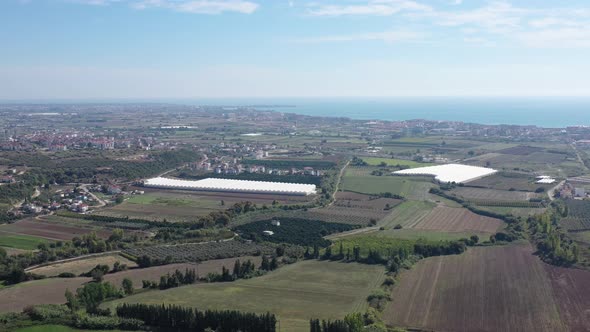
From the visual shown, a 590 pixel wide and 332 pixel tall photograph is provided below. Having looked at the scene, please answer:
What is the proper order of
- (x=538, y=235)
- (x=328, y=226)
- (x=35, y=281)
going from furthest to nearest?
(x=328, y=226)
(x=538, y=235)
(x=35, y=281)

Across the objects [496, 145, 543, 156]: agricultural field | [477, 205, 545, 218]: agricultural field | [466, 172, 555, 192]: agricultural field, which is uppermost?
[496, 145, 543, 156]: agricultural field

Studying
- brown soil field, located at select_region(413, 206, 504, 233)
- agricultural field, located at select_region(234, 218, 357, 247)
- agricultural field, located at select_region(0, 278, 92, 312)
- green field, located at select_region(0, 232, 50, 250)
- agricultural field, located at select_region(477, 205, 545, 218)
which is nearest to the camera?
agricultural field, located at select_region(0, 278, 92, 312)

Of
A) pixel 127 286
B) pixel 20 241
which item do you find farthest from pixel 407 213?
pixel 20 241

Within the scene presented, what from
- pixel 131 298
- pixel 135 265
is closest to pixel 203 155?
pixel 135 265

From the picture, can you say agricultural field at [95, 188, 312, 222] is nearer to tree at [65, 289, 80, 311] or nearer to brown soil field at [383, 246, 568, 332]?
tree at [65, 289, 80, 311]

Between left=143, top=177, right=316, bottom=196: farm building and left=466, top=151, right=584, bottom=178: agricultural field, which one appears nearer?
left=143, top=177, right=316, bottom=196: farm building

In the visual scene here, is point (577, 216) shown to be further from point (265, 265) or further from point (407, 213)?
point (265, 265)

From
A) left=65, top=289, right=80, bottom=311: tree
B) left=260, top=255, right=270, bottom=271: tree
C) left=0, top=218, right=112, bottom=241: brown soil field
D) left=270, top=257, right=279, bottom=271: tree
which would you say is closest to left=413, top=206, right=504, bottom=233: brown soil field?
left=270, top=257, right=279, bottom=271: tree

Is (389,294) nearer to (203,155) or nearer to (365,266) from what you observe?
(365,266)
